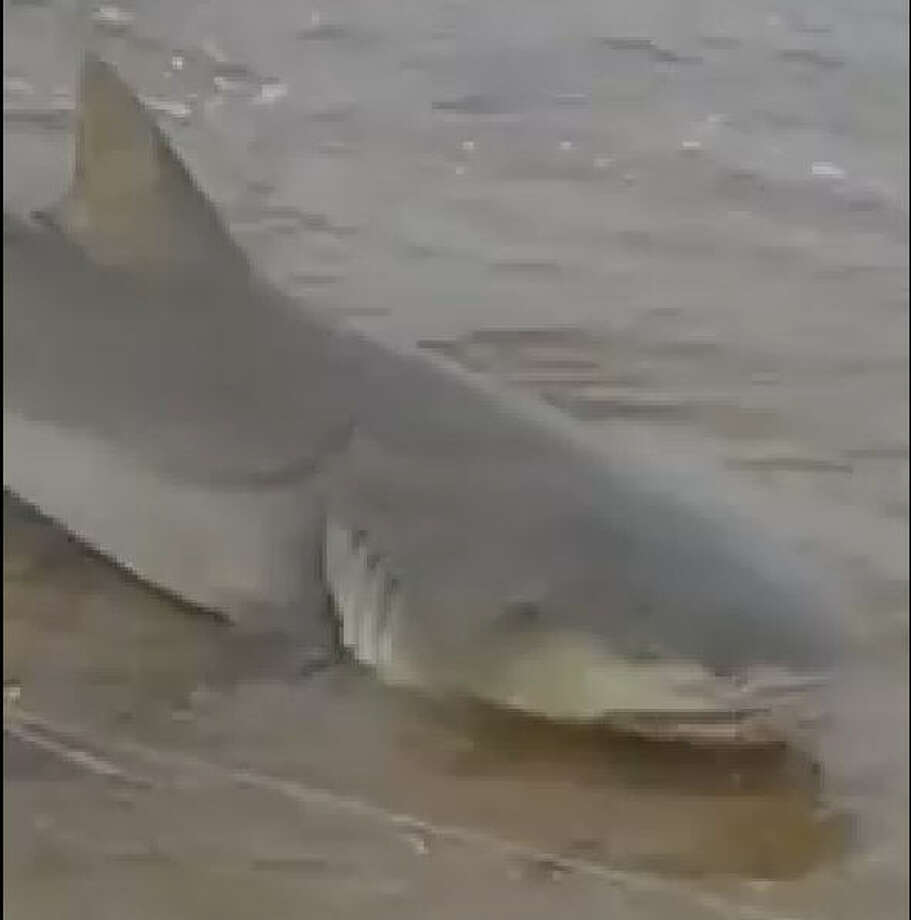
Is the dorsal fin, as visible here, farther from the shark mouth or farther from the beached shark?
the shark mouth

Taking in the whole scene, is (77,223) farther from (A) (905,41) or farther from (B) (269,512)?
(A) (905,41)

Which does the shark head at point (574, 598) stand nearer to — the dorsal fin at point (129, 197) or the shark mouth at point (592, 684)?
the shark mouth at point (592, 684)

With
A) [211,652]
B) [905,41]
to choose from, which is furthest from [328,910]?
[905,41]

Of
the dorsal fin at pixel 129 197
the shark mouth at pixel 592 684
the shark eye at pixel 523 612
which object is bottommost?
the shark mouth at pixel 592 684

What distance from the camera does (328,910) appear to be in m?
0.83

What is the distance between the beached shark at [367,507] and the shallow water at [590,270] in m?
0.03

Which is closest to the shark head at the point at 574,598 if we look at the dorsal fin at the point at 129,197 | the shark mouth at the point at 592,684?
the shark mouth at the point at 592,684

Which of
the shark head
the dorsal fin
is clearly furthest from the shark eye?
the dorsal fin

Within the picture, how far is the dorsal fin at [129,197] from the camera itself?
810 millimetres

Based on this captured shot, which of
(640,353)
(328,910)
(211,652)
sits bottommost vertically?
(328,910)

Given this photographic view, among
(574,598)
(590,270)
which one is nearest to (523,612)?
(574,598)

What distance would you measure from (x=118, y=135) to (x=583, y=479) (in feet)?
0.93

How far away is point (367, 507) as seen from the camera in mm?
816

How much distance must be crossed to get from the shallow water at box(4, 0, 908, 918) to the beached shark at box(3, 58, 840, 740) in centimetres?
3
